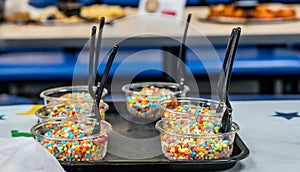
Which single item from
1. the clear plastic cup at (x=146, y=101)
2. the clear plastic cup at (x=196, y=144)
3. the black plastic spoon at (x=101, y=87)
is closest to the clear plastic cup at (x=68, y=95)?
the clear plastic cup at (x=146, y=101)

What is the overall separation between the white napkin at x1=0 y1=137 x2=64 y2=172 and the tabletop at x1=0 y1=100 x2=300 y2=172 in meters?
0.39

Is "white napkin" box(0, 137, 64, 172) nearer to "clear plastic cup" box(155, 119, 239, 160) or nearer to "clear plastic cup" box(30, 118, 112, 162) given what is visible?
"clear plastic cup" box(30, 118, 112, 162)

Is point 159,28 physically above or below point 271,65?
above

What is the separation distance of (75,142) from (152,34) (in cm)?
158

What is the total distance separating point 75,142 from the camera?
1093 mm

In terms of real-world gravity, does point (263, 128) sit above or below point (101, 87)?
below

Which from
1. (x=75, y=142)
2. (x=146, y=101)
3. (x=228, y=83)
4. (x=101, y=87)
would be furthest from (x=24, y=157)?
(x=146, y=101)

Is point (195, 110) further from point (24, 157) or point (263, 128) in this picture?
point (24, 157)

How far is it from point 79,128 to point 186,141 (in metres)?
0.24

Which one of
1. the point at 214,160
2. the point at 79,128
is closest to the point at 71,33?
the point at 79,128

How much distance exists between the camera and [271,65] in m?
3.12

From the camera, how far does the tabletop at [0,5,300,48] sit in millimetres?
2598

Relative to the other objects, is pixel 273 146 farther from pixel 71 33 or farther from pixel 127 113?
pixel 71 33

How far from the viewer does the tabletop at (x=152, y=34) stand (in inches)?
102
